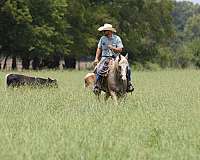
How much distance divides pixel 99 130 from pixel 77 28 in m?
40.7

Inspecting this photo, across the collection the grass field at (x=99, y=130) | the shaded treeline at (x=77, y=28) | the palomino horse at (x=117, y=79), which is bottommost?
the grass field at (x=99, y=130)

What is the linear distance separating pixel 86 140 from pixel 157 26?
48527 millimetres

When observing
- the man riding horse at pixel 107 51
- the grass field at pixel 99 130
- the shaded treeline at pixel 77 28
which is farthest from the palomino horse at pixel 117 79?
the shaded treeline at pixel 77 28

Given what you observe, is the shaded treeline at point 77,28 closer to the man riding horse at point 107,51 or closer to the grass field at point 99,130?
the man riding horse at point 107,51

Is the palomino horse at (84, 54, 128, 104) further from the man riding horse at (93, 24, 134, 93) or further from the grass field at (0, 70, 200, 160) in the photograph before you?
the grass field at (0, 70, 200, 160)

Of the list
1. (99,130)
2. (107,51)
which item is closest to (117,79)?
(107,51)

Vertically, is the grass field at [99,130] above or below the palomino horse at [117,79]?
below

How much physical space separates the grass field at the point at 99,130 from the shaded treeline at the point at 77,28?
93.9ft

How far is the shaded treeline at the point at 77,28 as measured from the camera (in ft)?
144

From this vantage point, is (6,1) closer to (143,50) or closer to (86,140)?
(143,50)

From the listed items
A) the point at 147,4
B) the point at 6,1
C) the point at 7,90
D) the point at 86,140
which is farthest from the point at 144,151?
the point at 147,4

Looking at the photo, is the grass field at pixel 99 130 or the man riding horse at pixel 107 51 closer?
the grass field at pixel 99 130

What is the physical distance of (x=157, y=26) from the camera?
5662 centimetres

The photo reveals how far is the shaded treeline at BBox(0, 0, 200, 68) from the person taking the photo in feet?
144
